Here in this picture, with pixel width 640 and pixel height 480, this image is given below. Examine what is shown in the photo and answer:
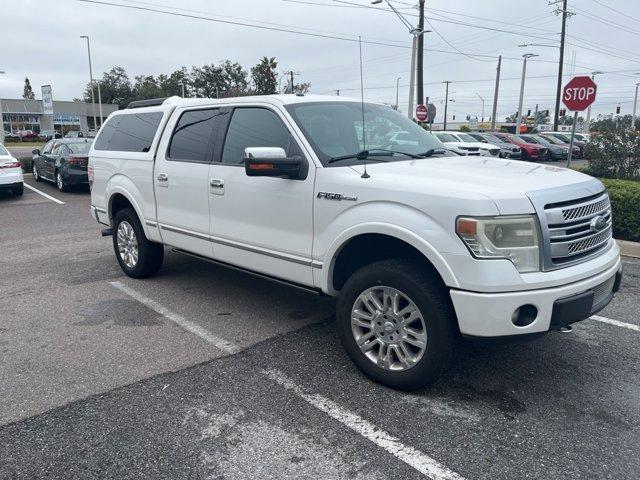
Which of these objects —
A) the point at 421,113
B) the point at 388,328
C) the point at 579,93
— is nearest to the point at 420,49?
the point at 421,113

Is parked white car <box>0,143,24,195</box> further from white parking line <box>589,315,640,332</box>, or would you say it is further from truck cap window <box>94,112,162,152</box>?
white parking line <box>589,315,640,332</box>

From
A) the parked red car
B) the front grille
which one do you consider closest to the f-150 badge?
the front grille

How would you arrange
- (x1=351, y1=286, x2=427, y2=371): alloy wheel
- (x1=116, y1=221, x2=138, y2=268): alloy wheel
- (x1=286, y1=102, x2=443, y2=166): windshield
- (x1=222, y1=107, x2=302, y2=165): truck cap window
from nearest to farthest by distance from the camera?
(x1=351, y1=286, x2=427, y2=371): alloy wheel < (x1=286, y1=102, x2=443, y2=166): windshield < (x1=222, y1=107, x2=302, y2=165): truck cap window < (x1=116, y1=221, x2=138, y2=268): alloy wheel

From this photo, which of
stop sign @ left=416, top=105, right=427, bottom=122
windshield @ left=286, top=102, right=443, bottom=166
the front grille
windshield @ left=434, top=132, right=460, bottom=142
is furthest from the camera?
stop sign @ left=416, top=105, right=427, bottom=122

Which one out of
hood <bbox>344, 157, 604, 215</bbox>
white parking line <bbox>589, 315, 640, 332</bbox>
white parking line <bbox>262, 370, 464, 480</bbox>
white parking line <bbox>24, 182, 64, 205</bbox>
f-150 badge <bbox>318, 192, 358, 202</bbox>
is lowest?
white parking line <bbox>262, 370, 464, 480</bbox>

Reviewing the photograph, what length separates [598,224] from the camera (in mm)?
3557

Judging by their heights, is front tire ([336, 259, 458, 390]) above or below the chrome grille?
below

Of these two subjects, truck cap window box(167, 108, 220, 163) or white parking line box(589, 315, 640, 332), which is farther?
truck cap window box(167, 108, 220, 163)

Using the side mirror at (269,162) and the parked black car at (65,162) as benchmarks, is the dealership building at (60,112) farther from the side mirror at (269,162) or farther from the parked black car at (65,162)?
the side mirror at (269,162)

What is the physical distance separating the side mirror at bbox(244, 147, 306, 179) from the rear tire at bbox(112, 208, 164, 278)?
2.66 metres

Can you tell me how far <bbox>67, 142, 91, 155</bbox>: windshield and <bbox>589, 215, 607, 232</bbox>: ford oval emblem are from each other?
13803 millimetres

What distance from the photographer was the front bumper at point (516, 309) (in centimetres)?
311

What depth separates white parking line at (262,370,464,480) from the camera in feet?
9.32

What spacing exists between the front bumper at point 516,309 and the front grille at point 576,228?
0.20 m
